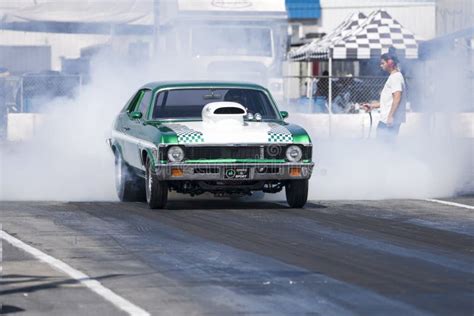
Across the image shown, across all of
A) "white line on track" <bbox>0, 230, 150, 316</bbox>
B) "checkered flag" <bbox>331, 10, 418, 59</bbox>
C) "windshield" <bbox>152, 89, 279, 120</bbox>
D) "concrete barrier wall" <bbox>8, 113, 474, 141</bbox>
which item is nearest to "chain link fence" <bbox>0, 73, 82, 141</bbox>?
"concrete barrier wall" <bbox>8, 113, 474, 141</bbox>

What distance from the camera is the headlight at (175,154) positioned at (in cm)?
1278

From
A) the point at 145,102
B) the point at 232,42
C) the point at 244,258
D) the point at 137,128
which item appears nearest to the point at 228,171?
the point at 137,128

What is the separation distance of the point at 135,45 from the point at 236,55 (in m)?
2.03

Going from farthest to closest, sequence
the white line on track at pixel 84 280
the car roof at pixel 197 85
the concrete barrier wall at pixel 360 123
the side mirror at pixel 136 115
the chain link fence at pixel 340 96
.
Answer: the chain link fence at pixel 340 96
the concrete barrier wall at pixel 360 123
the car roof at pixel 197 85
the side mirror at pixel 136 115
the white line on track at pixel 84 280

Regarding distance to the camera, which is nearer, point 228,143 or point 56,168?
point 228,143

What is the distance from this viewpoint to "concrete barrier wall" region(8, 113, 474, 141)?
28.1 metres

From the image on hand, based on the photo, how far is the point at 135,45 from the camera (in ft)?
91.2

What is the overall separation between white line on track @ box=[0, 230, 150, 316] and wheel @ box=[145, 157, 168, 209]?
2.55 metres

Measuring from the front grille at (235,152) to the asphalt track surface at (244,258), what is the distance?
1.72 feet

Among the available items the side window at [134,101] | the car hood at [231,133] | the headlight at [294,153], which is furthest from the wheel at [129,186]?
the headlight at [294,153]

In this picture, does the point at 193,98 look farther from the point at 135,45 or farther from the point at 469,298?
the point at 135,45

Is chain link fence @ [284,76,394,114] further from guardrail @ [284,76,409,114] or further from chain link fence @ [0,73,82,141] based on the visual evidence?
chain link fence @ [0,73,82,141]

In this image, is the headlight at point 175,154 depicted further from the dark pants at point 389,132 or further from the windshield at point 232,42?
the windshield at point 232,42

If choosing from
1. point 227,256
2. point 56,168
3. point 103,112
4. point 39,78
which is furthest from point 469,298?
point 39,78
